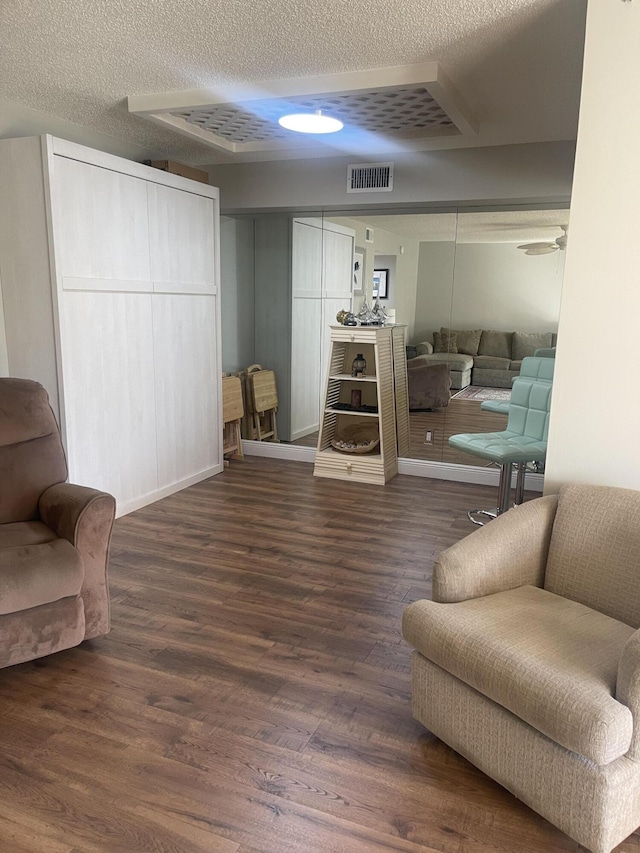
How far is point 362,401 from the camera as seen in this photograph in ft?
16.7

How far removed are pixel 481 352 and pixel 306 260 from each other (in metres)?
1.62

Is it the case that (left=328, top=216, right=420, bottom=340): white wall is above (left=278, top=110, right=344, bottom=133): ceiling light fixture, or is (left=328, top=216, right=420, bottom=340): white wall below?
below

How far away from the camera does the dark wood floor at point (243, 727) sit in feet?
5.47

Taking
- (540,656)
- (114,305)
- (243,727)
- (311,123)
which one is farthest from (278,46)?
(243,727)

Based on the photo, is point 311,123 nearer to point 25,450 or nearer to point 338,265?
point 338,265

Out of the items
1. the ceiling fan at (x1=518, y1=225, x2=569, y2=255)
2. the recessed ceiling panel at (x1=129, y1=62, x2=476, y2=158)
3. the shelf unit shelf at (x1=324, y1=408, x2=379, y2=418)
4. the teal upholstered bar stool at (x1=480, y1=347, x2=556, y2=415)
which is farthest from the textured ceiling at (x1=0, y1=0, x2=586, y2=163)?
the shelf unit shelf at (x1=324, y1=408, x2=379, y2=418)

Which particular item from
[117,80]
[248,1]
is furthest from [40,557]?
[117,80]

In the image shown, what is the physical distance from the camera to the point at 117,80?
10.5ft

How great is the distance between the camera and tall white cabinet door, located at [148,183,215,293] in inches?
160

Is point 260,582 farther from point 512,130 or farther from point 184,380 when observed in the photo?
point 512,130

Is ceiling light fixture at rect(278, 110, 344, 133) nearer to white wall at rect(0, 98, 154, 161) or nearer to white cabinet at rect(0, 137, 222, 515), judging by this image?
white cabinet at rect(0, 137, 222, 515)

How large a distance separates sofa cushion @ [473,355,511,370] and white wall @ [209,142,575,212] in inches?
44.2

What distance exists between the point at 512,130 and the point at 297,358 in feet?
7.90

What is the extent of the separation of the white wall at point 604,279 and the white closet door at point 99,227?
8.30 ft
